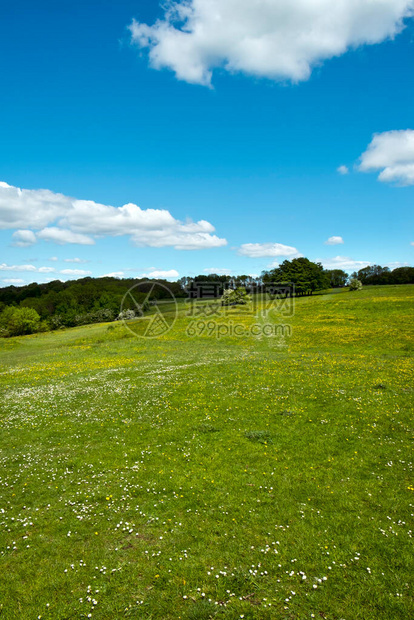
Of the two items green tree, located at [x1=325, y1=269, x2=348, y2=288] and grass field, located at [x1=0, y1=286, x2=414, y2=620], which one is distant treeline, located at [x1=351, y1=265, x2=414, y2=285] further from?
grass field, located at [x1=0, y1=286, x2=414, y2=620]

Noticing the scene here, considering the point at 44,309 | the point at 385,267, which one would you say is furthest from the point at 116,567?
the point at 385,267

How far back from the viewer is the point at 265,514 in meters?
10.2

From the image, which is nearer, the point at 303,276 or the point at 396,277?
the point at 303,276

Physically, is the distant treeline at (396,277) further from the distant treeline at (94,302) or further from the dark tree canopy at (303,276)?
the dark tree canopy at (303,276)

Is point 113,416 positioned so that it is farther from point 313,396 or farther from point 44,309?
point 44,309

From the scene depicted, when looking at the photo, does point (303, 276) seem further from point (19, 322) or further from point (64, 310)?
point (19, 322)

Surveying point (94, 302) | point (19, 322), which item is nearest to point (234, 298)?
point (94, 302)

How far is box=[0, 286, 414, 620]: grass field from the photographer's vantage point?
24.9 feet

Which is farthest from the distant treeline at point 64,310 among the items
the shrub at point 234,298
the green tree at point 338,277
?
the green tree at point 338,277

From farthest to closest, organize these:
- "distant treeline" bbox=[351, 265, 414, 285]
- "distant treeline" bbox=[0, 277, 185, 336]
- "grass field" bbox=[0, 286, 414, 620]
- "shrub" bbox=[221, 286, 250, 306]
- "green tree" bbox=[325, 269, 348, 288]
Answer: "green tree" bbox=[325, 269, 348, 288]
"distant treeline" bbox=[351, 265, 414, 285]
"distant treeline" bbox=[0, 277, 185, 336]
"shrub" bbox=[221, 286, 250, 306]
"grass field" bbox=[0, 286, 414, 620]

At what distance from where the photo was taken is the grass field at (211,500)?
24.9 feet

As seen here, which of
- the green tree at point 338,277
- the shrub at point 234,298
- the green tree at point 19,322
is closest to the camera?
the shrub at point 234,298

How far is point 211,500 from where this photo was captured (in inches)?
436

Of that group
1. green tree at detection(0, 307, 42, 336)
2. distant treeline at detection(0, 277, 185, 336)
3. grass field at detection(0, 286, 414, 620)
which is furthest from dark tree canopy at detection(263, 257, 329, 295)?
green tree at detection(0, 307, 42, 336)
